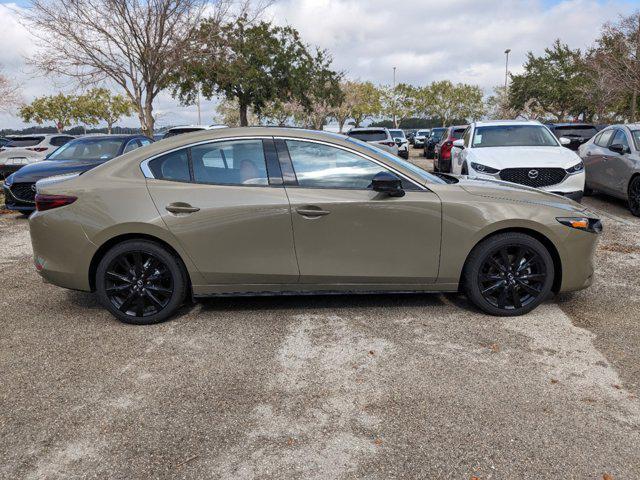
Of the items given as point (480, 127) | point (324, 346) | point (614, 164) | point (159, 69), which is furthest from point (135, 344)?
point (159, 69)

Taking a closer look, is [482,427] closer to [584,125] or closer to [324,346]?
[324,346]

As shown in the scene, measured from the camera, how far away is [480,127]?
32.8ft

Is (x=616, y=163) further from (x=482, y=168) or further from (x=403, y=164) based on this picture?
(x=403, y=164)

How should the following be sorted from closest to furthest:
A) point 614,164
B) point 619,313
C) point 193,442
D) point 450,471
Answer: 1. point 450,471
2. point 193,442
3. point 619,313
4. point 614,164

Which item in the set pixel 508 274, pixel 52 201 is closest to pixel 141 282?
pixel 52 201

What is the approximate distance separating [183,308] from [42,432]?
6.50 feet

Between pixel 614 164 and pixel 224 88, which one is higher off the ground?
pixel 224 88

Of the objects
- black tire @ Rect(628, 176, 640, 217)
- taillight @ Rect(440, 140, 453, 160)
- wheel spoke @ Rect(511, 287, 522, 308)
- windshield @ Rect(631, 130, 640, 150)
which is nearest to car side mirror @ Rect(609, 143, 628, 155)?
windshield @ Rect(631, 130, 640, 150)

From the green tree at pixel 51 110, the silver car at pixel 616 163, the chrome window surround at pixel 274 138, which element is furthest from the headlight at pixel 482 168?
the green tree at pixel 51 110

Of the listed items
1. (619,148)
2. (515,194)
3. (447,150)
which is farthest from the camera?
(447,150)

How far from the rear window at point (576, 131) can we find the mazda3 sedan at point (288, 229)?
1319cm

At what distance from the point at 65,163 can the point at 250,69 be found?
1912 cm

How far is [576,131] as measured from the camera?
16.2 metres

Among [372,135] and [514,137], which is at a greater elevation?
[514,137]
